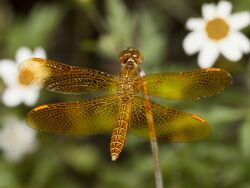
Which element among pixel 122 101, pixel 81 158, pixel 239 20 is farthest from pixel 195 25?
pixel 81 158

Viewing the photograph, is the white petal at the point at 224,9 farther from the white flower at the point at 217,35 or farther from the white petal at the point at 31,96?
the white petal at the point at 31,96

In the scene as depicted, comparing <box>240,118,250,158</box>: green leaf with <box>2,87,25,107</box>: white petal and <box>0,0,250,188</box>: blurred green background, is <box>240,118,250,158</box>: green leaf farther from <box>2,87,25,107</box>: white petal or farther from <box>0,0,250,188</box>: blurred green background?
<box>2,87,25,107</box>: white petal

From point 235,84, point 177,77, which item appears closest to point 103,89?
point 177,77

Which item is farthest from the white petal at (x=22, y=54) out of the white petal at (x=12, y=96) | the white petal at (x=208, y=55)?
the white petal at (x=208, y=55)

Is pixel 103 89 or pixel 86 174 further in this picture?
pixel 86 174

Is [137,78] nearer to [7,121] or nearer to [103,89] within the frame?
[103,89]

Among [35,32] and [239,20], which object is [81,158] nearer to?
[35,32]
